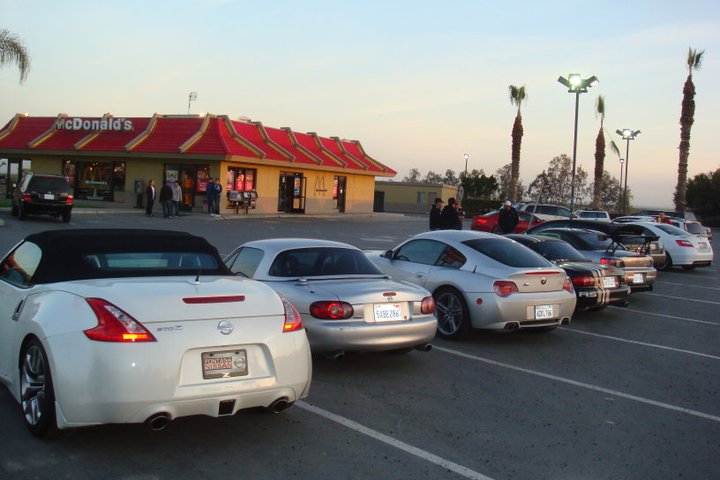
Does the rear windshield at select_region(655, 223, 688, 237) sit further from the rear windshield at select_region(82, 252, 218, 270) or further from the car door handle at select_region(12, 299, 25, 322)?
the car door handle at select_region(12, 299, 25, 322)

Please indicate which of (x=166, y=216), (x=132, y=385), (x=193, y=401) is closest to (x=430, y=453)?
(x=193, y=401)

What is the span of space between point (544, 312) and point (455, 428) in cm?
356

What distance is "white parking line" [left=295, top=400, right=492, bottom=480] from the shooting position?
449cm

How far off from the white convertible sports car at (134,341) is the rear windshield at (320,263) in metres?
2.00

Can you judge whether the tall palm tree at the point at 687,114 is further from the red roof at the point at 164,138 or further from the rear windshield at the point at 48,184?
the rear windshield at the point at 48,184

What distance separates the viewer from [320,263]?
7.57 metres

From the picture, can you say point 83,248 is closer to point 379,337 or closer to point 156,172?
point 379,337

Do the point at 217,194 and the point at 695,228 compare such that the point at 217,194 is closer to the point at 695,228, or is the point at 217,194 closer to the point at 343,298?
the point at 695,228

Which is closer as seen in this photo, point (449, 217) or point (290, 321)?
point (290, 321)

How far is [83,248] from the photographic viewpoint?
5160mm

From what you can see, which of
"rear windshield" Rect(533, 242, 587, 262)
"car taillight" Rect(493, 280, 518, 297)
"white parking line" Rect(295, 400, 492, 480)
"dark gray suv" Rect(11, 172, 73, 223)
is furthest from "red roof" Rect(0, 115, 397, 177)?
"white parking line" Rect(295, 400, 492, 480)

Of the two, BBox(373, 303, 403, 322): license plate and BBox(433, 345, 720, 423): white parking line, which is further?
BBox(373, 303, 403, 322): license plate

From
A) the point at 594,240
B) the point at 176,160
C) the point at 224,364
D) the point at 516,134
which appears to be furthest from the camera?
the point at 516,134

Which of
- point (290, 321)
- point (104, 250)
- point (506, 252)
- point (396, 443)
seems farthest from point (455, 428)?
point (506, 252)
